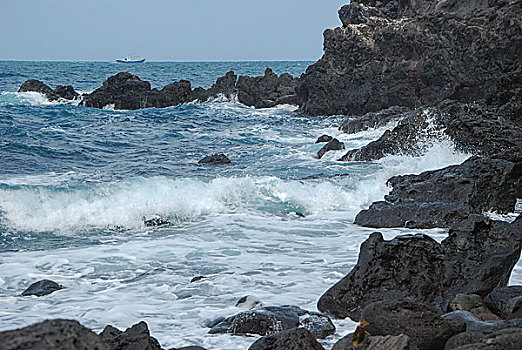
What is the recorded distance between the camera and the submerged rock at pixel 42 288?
5.16 m

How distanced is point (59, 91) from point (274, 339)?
33890mm

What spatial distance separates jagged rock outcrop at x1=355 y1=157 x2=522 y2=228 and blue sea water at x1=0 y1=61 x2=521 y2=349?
369 millimetres

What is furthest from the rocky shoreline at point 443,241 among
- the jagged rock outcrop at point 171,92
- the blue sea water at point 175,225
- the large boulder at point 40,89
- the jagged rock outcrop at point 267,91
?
the large boulder at point 40,89

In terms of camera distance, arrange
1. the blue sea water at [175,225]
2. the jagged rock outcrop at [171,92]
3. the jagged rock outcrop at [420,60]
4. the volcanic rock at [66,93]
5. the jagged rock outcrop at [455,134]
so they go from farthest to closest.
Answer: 1. the volcanic rock at [66,93]
2. the jagged rock outcrop at [171,92]
3. the jagged rock outcrop at [420,60]
4. the jagged rock outcrop at [455,134]
5. the blue sea water at [175,225]

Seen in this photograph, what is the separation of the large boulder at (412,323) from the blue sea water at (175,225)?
840mm

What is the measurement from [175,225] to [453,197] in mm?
3846

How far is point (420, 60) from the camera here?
22.6 metres

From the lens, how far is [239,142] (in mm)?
18578

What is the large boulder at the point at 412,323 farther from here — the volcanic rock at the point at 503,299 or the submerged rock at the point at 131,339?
the submerged rock at the point at 131,339

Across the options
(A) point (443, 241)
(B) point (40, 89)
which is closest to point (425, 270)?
(A) point (443, 241)

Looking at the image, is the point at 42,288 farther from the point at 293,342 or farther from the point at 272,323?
the point at 293,342

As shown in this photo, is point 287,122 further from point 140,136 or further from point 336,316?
point 336,316

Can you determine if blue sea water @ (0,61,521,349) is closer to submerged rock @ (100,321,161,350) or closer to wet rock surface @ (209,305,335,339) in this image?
wet rock surface @ (209,305,335,339)

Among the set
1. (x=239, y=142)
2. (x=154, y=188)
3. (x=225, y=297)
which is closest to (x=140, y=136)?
(x=239, y=142)
